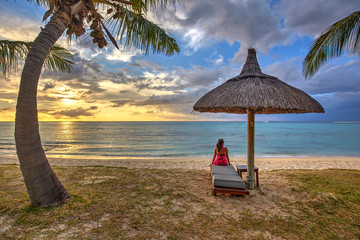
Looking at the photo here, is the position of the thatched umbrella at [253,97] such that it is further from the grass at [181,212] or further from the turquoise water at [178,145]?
the turquoise water at [178,145]

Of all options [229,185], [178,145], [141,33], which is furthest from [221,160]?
[178,145]

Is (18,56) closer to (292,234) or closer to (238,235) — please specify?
(238,235)

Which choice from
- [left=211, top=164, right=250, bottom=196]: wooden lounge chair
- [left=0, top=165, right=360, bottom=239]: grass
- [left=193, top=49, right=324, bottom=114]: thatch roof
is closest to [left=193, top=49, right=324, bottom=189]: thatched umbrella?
[left=193, top=49, right=324, bottom=114]: thatch roof

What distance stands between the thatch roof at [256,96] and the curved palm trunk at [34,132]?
11.0ft

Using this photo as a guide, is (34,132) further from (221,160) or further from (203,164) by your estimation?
(203,164)

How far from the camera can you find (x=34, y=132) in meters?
3.16

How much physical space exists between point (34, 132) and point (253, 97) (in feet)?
14.4

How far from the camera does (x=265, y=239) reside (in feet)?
8.58

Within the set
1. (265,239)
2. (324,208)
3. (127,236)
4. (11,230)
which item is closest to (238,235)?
(265,239)

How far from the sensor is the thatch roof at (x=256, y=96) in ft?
12.3

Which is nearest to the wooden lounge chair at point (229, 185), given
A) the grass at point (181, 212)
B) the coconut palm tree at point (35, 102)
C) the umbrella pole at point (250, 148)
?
the grass at point (181, 212)

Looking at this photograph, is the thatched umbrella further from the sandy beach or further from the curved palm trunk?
the sandy beach

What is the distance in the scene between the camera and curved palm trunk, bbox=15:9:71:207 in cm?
304

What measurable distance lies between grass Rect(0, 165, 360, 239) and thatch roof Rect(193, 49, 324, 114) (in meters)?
2.11
